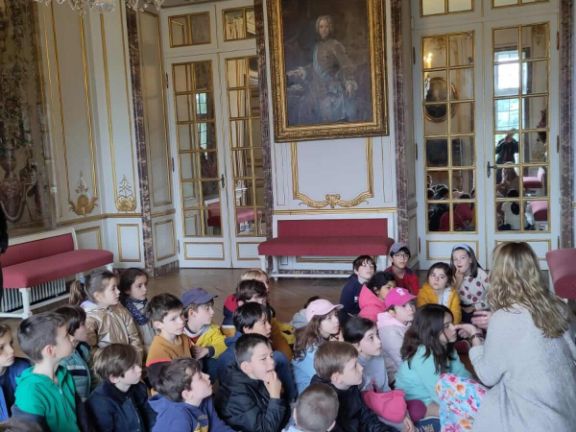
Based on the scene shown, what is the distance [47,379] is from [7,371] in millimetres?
359

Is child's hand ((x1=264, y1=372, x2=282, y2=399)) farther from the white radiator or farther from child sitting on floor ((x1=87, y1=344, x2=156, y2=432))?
the white radiator

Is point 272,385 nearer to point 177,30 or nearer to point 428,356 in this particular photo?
point 428,356

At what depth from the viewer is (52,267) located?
19.2ft

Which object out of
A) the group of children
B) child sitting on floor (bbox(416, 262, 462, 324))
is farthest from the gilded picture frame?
the group of children

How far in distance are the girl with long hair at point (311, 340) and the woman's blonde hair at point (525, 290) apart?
103cm

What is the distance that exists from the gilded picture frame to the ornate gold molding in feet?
0.60

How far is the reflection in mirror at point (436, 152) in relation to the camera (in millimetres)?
7078

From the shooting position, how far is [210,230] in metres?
8.02

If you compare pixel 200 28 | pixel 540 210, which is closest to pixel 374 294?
pixel 540 210

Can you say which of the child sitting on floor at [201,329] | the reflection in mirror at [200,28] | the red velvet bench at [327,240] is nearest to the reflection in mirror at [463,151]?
the red velvet bench at [327,240]

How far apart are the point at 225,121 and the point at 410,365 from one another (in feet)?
17.2

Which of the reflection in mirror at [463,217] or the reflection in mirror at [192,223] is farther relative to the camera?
the reflection in mirror at [192,223]

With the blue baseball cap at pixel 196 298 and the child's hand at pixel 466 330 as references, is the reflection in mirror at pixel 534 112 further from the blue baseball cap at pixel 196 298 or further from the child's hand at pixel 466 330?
the blue baseball cap at pixel 196 298

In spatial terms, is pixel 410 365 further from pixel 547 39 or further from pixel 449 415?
pixel 547 39
